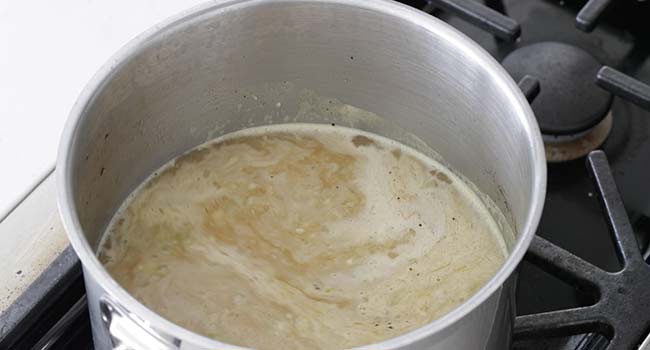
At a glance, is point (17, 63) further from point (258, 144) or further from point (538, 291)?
point (538, 291)

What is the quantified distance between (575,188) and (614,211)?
0.27 ft

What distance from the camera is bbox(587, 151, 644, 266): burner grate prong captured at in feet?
2.73

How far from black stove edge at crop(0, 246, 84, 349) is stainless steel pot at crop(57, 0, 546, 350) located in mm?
25

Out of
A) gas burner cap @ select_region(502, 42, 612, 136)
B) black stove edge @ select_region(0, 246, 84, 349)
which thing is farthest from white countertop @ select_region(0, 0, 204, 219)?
gas burner cap @ select_region(502, 42, 612, 136)

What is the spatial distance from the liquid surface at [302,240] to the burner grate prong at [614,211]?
86 mm

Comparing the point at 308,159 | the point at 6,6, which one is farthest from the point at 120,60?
the point at 6,6

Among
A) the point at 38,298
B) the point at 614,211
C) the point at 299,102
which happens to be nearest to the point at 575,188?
the point at 614,211

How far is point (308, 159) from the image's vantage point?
907 millimetres

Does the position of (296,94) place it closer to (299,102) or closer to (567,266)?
(299,102)

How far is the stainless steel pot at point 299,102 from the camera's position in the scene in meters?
0.68

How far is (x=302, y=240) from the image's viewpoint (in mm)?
834

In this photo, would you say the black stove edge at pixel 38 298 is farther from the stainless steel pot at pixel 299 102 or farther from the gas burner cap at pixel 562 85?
the gas burner cap at pixel 562 85

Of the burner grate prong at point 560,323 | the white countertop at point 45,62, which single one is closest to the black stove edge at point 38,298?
the white countertop at point 45,62

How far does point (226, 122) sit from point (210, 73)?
0.07 metres
